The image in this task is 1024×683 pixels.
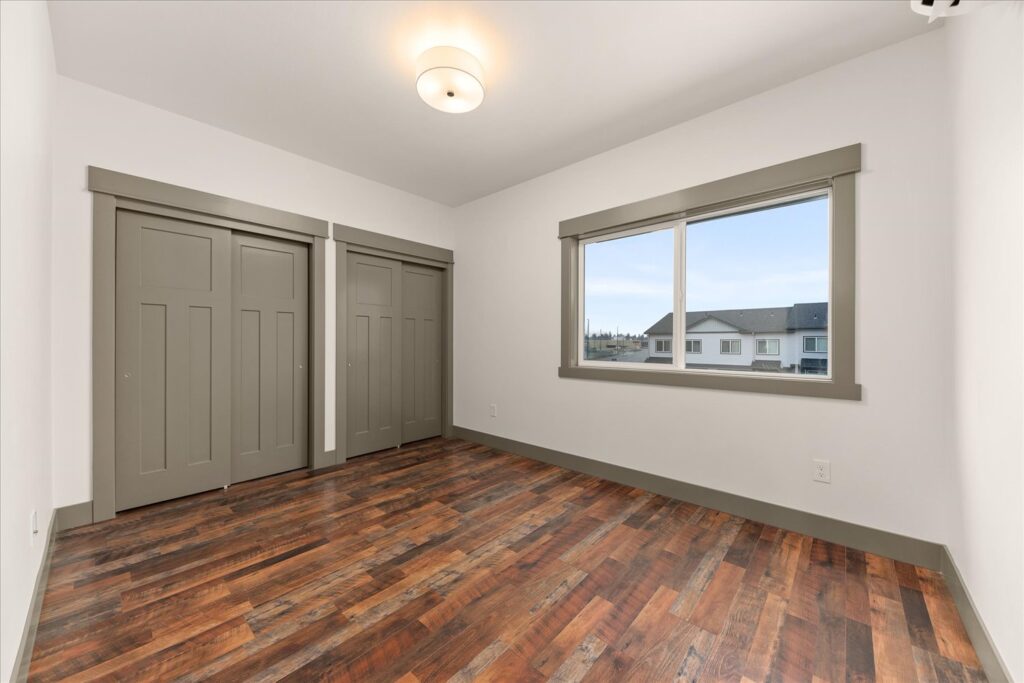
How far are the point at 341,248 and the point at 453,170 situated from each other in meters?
1.26

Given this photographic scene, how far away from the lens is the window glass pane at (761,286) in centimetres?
249

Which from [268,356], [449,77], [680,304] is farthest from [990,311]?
[268,356]

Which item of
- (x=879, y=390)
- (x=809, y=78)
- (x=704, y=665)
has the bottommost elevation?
(x=704, y=665)

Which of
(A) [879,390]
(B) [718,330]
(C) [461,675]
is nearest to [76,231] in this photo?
(C) [461,675]

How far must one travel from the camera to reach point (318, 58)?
7.32ft

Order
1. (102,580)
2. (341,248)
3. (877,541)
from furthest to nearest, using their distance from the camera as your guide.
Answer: (341,248) → (877,541) → (102,580)

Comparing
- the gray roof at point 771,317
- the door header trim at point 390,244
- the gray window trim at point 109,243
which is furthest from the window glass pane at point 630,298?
the gray window trim at point 109,243

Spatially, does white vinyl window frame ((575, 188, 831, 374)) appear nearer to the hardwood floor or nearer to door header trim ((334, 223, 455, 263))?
the hardwood floor

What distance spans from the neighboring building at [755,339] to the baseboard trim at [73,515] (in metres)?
3.95

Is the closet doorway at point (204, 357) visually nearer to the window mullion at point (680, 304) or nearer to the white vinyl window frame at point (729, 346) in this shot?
the window mullion at point (680, 304)

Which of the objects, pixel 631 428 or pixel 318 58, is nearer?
pixel 318 58

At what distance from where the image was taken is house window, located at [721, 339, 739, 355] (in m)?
2.79

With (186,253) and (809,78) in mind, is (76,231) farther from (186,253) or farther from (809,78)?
(809,78)

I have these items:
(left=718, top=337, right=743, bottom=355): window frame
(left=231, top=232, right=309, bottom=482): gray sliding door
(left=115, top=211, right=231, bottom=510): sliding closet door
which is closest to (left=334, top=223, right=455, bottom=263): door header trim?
(left=231, top=232, right=309, bottom=482): gray sliding door
